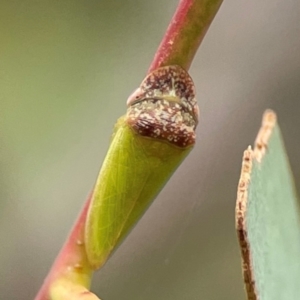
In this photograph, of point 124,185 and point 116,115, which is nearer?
point 124,185

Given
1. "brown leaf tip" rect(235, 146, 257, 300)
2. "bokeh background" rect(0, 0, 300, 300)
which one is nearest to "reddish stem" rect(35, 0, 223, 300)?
"brown leaf tip" rect(235, 146, 257, 300)

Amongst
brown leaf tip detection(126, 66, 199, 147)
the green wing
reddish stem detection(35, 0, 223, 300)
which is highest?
reddish stem detection(35, 0, 223, 300)

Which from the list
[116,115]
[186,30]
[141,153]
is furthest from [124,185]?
[116,115]

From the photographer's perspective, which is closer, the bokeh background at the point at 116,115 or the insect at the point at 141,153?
the insect at the point at 141,153

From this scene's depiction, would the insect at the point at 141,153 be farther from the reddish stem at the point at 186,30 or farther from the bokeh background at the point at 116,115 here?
the bokeh background at the point at 116,115

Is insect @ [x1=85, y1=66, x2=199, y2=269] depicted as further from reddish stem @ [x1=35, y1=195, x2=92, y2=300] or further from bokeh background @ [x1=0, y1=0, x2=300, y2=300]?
bokeh background @ [x1=0, y1=0, x2=300, y2=300]

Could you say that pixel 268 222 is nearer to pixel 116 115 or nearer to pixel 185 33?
pixel 185 33

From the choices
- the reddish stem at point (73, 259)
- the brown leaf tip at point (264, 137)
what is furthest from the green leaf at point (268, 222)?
the reddish stem at point (73, 259)

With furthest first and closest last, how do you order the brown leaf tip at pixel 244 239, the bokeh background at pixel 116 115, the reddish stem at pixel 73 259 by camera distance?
the bokeh background at pixel 116 115, the reddish stem at pixel 73 259, the brown leaf tip at pixel 244 239

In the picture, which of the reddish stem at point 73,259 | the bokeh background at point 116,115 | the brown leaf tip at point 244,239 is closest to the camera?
the brown leaf tip at point 244,239
